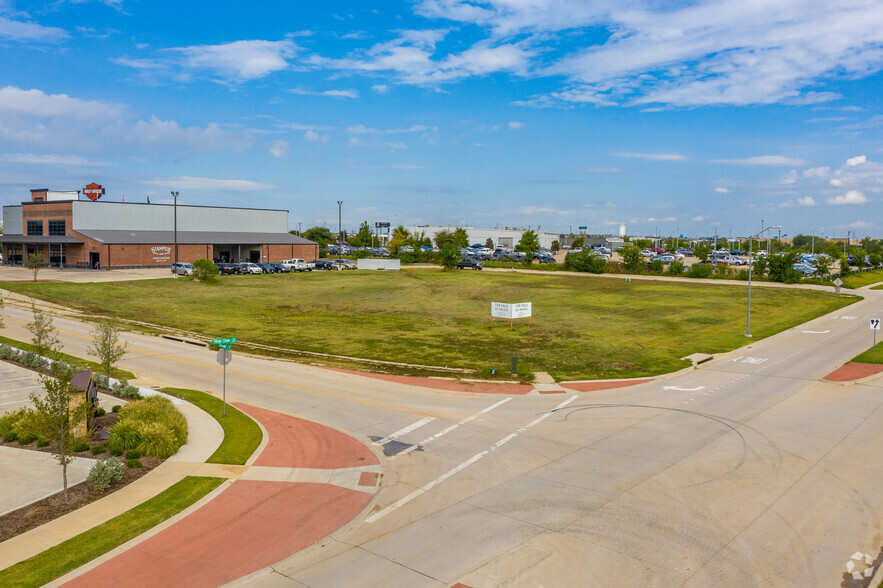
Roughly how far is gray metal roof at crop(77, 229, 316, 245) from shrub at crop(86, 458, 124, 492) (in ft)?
245

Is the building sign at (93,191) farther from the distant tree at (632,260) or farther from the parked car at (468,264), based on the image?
the distant tree at (632,260)

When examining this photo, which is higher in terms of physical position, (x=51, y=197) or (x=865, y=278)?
(x=51, y=197)

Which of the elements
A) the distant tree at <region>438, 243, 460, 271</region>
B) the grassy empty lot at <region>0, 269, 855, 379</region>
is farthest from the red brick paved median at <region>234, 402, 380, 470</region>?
the distant tree at <region>438, 243, 460, 271</region>

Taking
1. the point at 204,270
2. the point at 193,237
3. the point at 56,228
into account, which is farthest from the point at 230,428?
the point at 56,228

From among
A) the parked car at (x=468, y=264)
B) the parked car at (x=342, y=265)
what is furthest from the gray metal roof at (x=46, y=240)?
the parked car at (x=468, y=264)

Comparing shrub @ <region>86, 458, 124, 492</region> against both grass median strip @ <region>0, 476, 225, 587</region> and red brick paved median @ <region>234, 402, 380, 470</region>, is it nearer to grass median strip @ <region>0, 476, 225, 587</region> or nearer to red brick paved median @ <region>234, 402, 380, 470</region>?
grass median strip @ <region>0, 476, 225, 587</region>

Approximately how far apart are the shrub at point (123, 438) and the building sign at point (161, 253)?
74.3m

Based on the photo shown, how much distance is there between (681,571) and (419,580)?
4.87 meters

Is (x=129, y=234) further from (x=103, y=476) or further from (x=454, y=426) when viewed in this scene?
(x=103, y=476)

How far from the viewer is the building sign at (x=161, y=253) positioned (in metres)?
83.9

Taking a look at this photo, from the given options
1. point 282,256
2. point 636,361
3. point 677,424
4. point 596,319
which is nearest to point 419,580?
point 677,424

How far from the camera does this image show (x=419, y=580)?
34.8ft

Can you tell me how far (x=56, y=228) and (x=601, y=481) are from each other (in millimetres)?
91441

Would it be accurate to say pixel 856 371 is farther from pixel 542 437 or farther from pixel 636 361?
pixel 542 437
